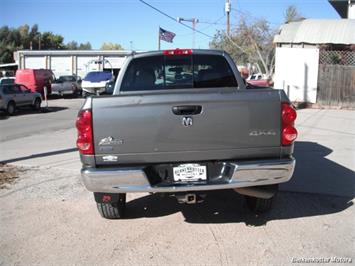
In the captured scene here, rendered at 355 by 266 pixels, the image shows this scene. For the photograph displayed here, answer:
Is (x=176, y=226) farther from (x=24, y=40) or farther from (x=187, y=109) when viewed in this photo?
(x=24, y=40)

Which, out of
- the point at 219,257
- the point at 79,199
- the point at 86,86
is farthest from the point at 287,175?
the point at 86,86

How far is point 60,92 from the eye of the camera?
35.2 m

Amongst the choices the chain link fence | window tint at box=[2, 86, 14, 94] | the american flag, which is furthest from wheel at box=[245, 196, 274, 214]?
the american flag

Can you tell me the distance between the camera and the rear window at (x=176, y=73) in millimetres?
5688

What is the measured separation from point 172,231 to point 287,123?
1.69 metres

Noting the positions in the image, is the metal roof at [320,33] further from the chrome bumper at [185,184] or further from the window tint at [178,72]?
the chrome bumper at [185,184]

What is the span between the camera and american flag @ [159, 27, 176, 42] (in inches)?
1584

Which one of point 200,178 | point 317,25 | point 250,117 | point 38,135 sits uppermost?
point 317,25

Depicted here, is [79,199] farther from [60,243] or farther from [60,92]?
[60,92]

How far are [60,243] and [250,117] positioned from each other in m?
2.33

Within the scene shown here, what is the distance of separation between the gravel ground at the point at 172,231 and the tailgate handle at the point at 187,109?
1.32 metres

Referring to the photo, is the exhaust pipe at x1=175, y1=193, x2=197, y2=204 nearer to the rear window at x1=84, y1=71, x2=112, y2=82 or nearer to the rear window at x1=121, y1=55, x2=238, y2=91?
the rear window at x1=121, y1=55, x2=238, y2=91

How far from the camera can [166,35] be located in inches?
1617

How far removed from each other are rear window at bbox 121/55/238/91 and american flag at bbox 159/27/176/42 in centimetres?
3482
